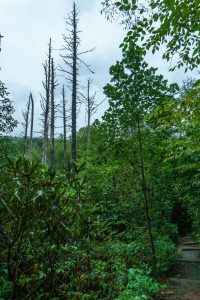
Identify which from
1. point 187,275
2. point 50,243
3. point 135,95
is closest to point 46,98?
point 135,95

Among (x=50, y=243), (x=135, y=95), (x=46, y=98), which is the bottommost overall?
(x=50, y=243)

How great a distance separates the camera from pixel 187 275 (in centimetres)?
654

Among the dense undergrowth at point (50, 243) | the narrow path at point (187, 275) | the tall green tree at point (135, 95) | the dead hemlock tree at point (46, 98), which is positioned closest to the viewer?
the dense undergrowth at point (50, 243)

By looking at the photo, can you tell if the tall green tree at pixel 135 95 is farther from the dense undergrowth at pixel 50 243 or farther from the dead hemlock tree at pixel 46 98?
Result: the dead hemlock tree at pixel 46 98

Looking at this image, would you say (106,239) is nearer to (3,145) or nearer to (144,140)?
(144,140)

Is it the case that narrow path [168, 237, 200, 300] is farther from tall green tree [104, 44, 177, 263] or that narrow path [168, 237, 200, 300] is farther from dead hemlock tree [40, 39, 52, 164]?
dead hemlock tree [40, 39, 52, 164]

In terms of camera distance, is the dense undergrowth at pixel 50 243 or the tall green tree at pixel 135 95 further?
the tall green tree at pixel 135 95

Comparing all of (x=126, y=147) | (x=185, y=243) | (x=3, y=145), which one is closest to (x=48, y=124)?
(x=3, y=145)

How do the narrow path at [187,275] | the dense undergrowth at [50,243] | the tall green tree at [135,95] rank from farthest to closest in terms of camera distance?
the tall green tree at [135,95] < the narrow path at [187,275] < the dense undergrowth at [50,243]

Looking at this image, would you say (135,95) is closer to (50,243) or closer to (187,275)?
(50,243)

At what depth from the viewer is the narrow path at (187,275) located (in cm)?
491

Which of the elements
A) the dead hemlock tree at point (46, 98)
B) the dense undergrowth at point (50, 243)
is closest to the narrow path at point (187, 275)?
the dense undergrowth at point (50, 243)

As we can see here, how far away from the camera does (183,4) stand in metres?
2.03

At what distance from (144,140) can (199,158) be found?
1.65 metres
